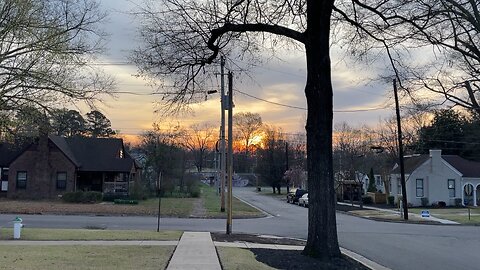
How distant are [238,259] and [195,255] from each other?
1.46 metres

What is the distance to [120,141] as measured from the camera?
183 feet

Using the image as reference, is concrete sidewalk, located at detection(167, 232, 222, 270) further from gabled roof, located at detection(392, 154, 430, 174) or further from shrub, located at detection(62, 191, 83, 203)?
gabled roof, located at detection(392, 154, 430, 174)

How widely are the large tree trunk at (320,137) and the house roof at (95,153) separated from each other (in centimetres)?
4001

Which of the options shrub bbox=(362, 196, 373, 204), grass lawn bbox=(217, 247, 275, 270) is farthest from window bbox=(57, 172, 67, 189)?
grass lawn bbox=(217, 247, 275, 270)

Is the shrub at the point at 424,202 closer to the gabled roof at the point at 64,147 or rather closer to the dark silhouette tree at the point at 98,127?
the gabled roof at the point at 64,147

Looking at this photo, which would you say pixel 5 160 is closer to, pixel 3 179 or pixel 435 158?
pixel 3 179

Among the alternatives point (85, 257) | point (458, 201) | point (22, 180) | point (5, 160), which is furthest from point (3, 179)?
point (458, 201)

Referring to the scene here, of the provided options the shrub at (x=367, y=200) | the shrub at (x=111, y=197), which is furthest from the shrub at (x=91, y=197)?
the shrub at (x=367, y=200)

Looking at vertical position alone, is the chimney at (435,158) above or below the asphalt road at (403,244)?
above

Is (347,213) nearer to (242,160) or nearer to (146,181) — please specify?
(146,181)

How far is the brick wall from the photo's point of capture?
1873 inches

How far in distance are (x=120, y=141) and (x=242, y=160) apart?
254ft

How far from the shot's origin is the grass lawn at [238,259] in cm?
1161

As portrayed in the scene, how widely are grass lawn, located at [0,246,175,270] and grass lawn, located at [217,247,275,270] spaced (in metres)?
1.39
